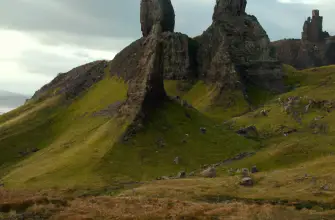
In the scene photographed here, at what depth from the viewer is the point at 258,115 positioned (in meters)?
140

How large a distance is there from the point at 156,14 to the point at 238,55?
40609 millimetres

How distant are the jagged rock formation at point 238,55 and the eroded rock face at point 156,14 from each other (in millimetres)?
19440

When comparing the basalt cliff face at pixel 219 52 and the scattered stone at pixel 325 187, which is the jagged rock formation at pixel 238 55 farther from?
the scattered stone at pixel 325 187

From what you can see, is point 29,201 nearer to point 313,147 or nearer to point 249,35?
point 313,147

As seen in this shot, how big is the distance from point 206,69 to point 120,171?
10592 cm

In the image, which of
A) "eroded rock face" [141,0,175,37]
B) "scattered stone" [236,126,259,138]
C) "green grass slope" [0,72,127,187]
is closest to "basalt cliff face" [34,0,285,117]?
"eroded rock face" [141,0,175,37]

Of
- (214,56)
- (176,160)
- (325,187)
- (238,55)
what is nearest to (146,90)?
(176,160)

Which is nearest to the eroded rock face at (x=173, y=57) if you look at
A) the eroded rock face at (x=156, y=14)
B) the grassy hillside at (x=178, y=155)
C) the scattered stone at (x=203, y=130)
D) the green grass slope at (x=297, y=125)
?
the eroded rock face at (x=156, y=14)

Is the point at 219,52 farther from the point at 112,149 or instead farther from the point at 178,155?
the point at 112,149

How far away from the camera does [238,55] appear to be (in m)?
179

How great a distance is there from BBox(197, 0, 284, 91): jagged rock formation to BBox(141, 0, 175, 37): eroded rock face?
19.4 meters

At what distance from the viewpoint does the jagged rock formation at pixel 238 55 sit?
569 feet

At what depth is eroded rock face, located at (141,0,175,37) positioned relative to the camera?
182750 millimetres

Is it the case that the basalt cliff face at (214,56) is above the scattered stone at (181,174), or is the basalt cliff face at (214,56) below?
above
